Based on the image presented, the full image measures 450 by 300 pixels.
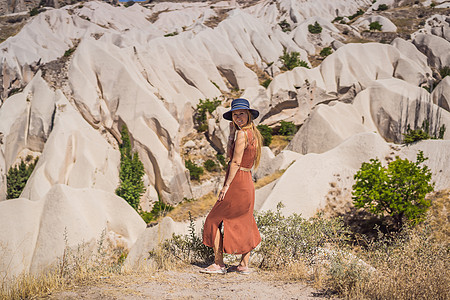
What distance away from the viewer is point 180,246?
5203 millimetres

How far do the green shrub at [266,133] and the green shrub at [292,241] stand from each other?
3123cm

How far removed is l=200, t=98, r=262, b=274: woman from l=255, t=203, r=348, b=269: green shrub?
0.62 m

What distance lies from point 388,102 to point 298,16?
5437 centimetres

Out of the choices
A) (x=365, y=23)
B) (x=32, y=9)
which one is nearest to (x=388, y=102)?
(x=365, y=23)

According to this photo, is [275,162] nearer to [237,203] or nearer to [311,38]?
[237,203]

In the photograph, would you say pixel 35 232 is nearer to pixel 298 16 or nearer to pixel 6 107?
pixel 6 107

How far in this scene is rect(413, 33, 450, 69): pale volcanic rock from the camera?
5088 centimetres

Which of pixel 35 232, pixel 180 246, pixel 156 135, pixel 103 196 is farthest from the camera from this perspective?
pixel 156 135

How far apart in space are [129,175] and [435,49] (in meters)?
54.2

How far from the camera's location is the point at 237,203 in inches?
171

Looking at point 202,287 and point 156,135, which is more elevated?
point 202,287

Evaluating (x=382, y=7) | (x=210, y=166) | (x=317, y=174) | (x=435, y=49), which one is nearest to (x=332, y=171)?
(x=317, y=174)

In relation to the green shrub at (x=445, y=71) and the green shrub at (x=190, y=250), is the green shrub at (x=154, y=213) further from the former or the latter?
the green shrub at (x=445, y=71)

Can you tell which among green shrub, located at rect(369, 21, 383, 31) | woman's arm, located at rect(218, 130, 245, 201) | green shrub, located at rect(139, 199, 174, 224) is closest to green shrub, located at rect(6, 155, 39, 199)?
green shrub, located at rect(139, 199, 174, 224)
